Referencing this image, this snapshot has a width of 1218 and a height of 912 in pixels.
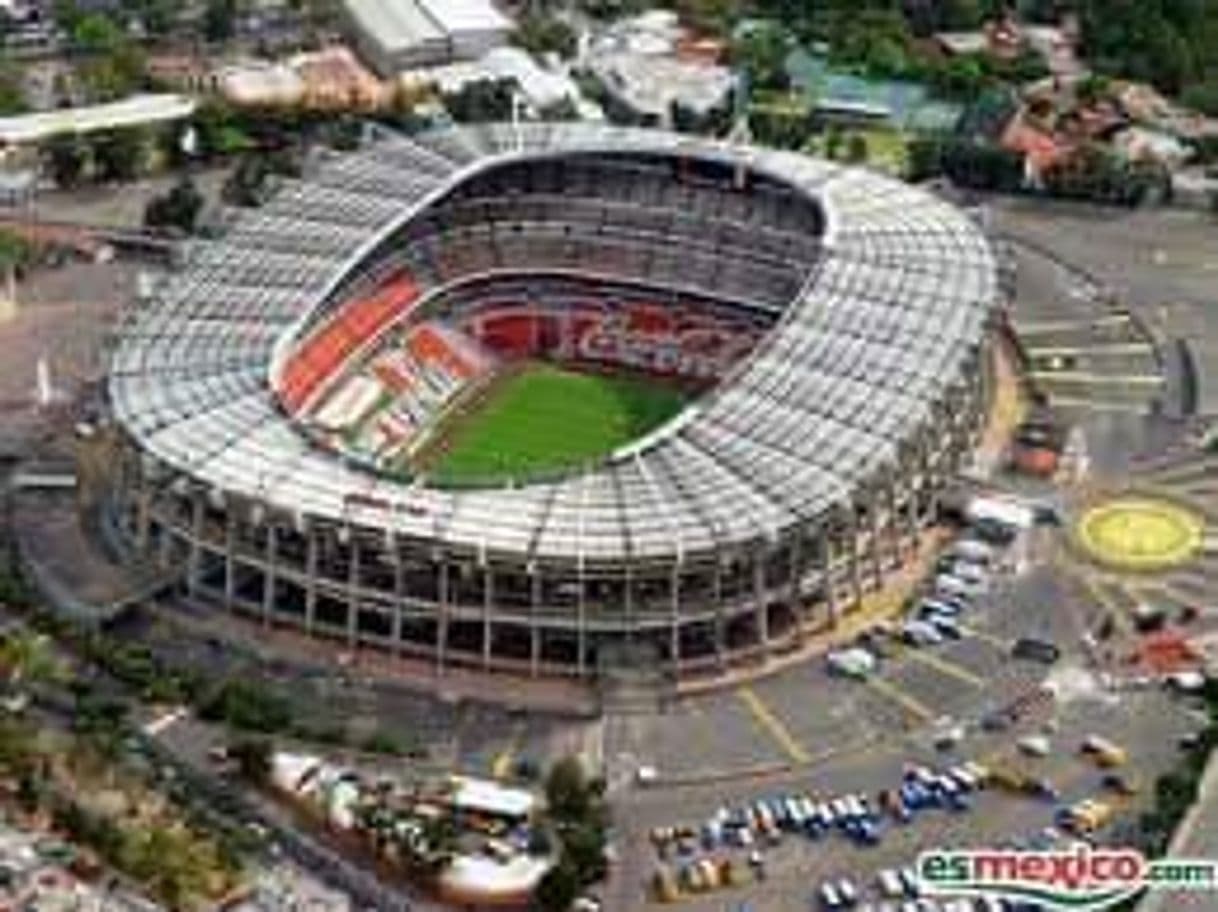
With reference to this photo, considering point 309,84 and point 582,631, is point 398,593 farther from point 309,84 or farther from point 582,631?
point 309,84

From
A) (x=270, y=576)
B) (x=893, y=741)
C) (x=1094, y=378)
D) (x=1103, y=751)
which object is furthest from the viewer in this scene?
(x=1094, y=378)

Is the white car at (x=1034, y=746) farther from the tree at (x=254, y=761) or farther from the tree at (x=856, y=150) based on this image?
the tree at (x=856, y=150)

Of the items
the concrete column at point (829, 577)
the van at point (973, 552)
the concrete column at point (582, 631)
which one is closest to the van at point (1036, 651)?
the van at point (973, 552)

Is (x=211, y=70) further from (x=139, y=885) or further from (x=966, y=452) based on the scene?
(x=139, y=885)

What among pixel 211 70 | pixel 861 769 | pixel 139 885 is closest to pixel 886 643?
pixel 861 769

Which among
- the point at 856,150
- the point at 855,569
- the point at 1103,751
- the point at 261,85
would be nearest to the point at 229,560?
the point at 855,569

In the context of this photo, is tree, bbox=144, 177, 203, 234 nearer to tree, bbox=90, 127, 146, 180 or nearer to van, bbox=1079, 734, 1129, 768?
tree, bbox=90, 127, 146, 180
